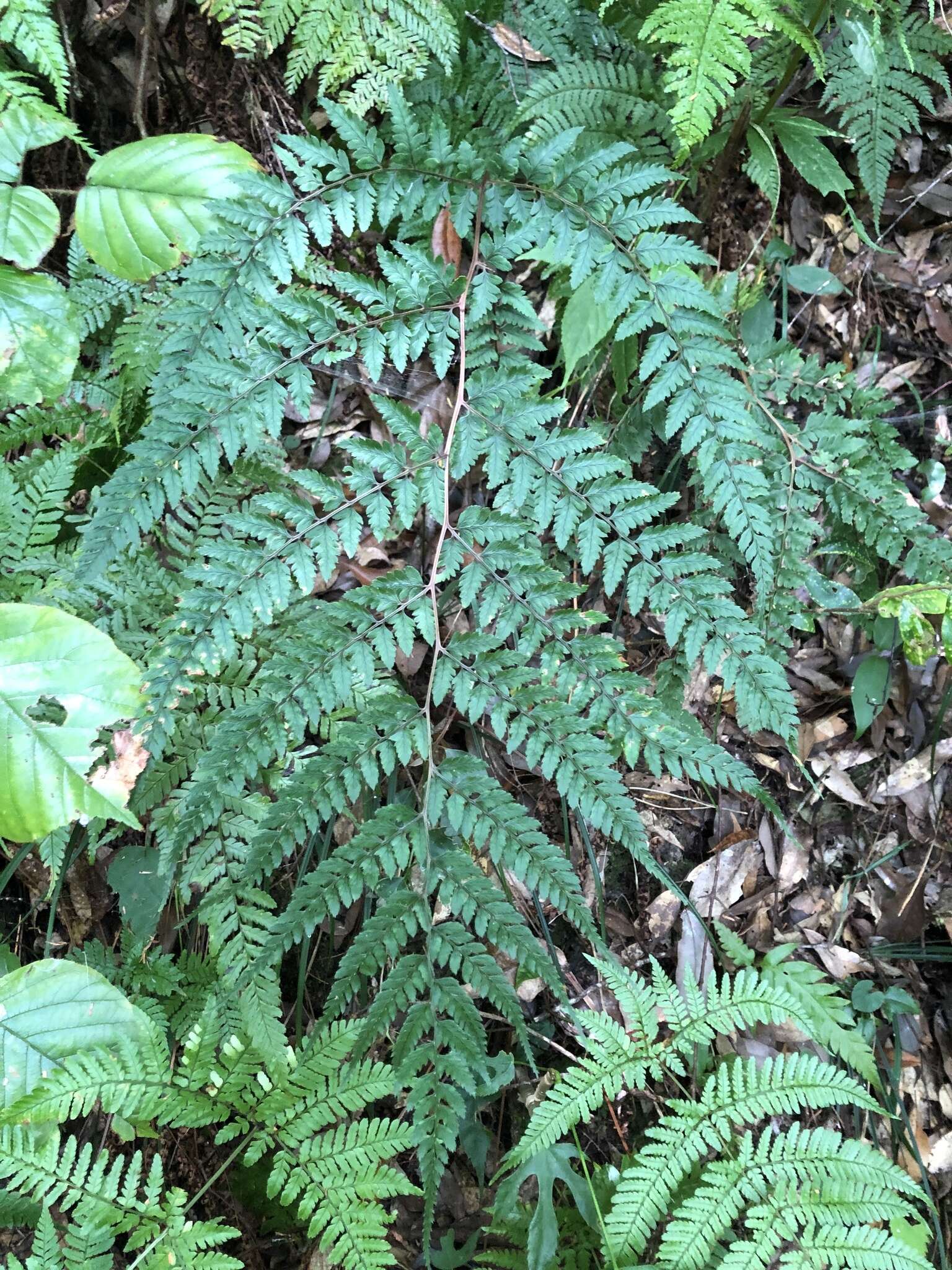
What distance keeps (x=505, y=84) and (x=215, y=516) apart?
1686 millimetres

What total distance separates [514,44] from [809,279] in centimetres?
139

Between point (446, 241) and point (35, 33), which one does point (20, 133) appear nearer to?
point (35, 33)

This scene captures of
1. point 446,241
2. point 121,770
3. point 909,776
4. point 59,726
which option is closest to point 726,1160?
point 909,776

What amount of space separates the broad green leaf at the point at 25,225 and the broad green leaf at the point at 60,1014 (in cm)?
182

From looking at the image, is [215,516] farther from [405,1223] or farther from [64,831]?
[405,1223]

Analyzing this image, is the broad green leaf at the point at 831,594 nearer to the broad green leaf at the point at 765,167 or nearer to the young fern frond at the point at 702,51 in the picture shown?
the broad green leaf at the point at 765,167

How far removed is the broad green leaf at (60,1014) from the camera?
2.05 metres

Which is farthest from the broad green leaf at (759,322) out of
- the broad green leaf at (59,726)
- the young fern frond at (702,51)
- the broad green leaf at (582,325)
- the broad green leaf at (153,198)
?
the broad green leaf at (59,726)

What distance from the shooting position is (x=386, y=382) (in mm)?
2863

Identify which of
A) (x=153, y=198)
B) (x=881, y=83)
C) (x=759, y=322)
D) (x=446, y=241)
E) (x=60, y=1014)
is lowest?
(x=60, y=1014)

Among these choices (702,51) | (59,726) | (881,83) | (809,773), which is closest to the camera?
(59,726)

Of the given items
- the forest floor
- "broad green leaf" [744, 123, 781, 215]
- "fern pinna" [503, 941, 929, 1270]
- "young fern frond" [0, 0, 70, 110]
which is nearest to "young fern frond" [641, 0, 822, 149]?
"broad green leaf" [744, 123, 781, 215]

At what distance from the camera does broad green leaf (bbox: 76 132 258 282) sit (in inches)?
76.8

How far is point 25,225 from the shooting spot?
6.54 ft
